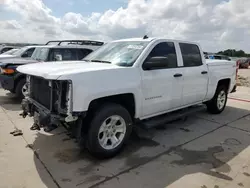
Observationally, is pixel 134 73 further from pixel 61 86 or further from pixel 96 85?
pixel 61 86

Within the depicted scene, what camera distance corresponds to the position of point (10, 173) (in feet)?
10.6

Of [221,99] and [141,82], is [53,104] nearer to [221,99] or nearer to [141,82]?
[141,82]

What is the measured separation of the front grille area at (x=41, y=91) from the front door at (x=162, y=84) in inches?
61.3

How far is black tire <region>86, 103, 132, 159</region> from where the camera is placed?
340 cm

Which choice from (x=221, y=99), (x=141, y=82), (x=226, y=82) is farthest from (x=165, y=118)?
(x=226, y=82)

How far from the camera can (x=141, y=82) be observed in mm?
3869

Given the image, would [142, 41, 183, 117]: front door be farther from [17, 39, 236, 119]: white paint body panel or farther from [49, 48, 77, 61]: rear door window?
[49, 48, 77, 61]: rear door window

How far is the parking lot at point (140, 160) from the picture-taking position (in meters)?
3.11

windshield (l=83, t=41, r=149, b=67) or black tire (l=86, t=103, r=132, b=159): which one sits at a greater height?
windshield (l=83, t=41, r=149, b=67)

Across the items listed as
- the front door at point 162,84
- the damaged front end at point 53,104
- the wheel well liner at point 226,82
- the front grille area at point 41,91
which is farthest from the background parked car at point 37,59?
the wheel well liner at point 226,82

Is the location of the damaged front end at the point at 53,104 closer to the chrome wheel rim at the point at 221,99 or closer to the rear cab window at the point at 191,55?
the rear cab window at the point at 191,55

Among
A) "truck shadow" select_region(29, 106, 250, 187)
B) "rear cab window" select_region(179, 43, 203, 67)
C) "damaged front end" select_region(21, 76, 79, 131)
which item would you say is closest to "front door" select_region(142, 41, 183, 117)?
"rear cab window" select_region(179, 43, 203, 67)

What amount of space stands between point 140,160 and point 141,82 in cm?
127

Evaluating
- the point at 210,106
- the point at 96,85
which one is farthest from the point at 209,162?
the point at 210,106
